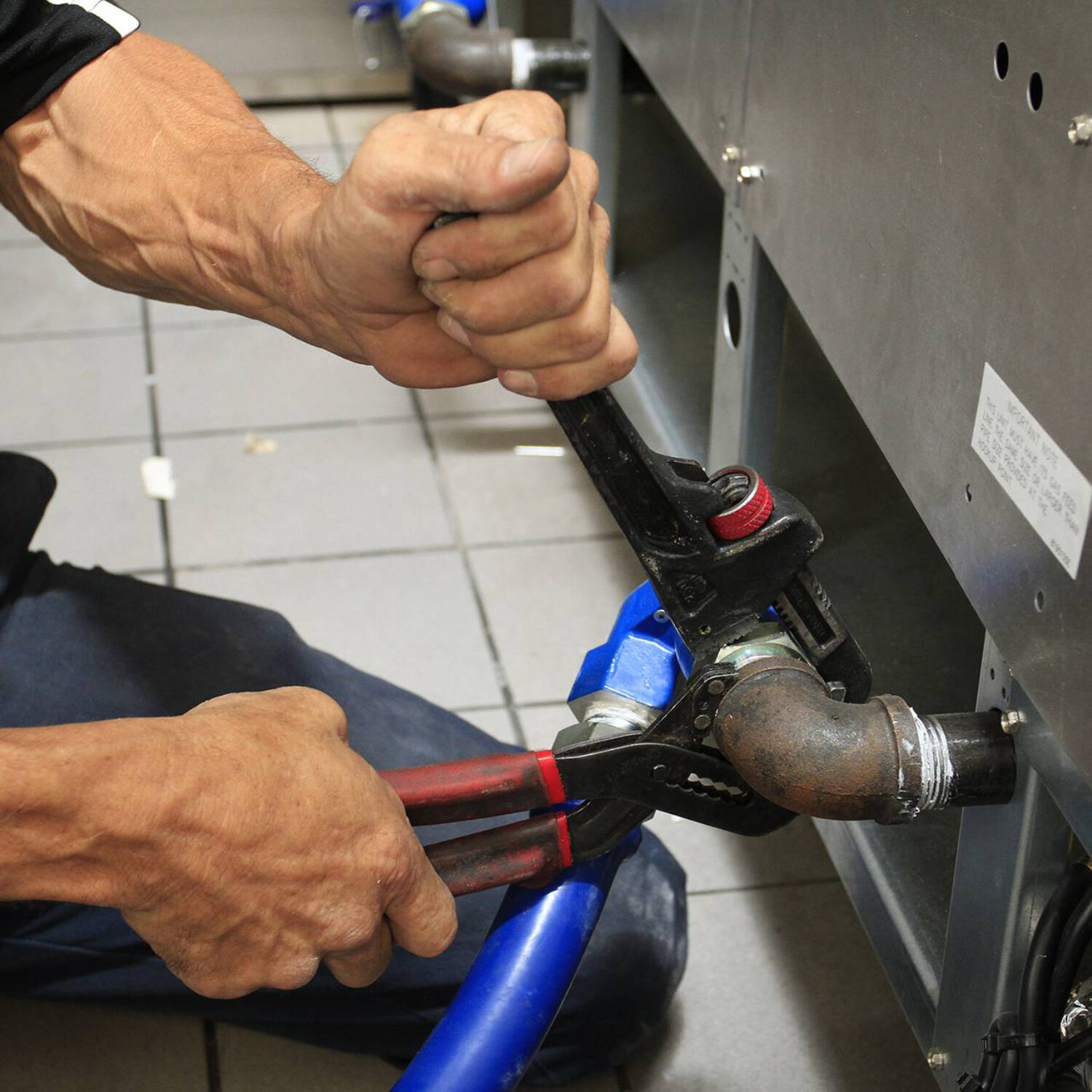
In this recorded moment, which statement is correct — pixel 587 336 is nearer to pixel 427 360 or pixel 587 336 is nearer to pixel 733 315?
pixel 427 360

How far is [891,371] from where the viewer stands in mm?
874

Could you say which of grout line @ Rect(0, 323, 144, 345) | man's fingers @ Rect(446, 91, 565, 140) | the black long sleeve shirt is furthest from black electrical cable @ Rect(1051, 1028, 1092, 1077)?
grout line @ Rect(0, 323, 144, 345)

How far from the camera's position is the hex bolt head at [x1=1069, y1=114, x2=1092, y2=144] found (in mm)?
594

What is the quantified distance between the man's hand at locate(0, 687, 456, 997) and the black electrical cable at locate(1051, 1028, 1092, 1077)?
38 centimetres

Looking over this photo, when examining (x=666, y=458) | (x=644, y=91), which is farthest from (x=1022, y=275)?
(x=644, y=91)

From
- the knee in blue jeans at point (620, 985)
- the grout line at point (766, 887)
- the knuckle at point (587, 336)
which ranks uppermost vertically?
the knuckle at point (587, 336)

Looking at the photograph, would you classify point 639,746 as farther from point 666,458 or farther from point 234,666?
point 234,666

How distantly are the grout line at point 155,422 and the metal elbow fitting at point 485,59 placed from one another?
0.68 meters

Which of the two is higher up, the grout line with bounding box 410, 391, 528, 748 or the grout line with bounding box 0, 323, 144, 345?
the grout line with bounding box 0, 323, 144, 345

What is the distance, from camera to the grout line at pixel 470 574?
5.16 ft

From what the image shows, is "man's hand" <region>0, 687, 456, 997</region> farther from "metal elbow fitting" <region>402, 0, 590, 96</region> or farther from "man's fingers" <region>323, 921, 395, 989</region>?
"metal elbow fitting" <region>402, 0, 590, 96</region>

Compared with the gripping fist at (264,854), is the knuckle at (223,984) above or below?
below

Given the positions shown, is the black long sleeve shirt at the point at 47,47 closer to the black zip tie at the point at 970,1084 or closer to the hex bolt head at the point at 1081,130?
the hex bolt head at the point at 1081,130

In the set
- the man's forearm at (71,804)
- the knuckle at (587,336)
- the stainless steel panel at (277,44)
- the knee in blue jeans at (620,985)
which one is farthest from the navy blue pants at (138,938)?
the stainless steel panel at (277,44)
